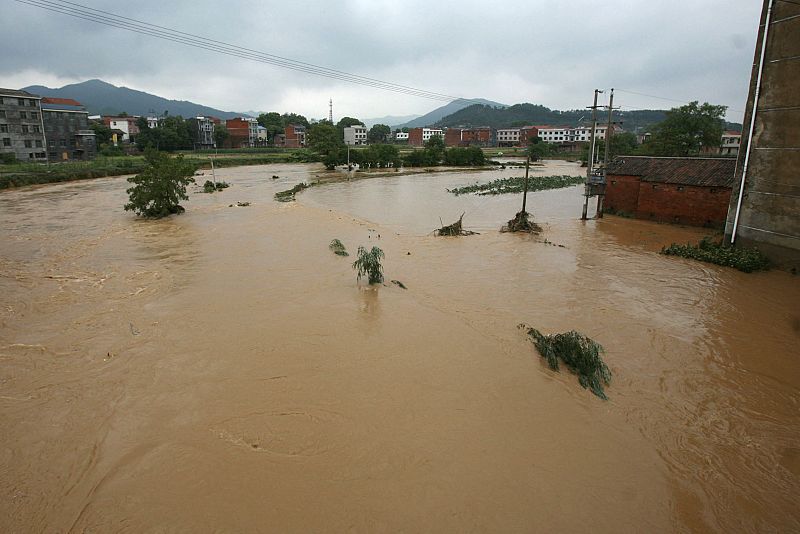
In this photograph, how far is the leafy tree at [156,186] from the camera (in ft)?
76.4

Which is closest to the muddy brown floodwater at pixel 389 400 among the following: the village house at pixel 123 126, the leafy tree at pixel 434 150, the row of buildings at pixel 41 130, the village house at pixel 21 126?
the village house at pixel 21 126

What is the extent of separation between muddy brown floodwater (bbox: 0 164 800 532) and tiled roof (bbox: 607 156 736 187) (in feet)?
23.6

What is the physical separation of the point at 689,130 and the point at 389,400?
1611 inches

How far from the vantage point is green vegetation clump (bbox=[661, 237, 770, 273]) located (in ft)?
47.1

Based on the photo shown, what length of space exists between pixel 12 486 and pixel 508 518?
541cm

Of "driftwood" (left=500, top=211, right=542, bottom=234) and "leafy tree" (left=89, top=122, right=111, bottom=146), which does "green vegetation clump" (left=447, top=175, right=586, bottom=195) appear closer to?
"driftwood" (left=500, top=211, right=542, bottom=234)

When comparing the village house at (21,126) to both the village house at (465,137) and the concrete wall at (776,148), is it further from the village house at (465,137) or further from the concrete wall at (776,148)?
the village house at (465,137)

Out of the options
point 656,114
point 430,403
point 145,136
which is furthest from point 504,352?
point 656,114

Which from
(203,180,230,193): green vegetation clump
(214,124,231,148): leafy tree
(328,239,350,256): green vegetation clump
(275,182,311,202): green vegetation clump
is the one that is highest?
(214,124,231,148): leafy tree

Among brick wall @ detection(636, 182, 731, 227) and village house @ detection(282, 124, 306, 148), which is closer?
brick wall @ detection(636, 182, 731, 227)

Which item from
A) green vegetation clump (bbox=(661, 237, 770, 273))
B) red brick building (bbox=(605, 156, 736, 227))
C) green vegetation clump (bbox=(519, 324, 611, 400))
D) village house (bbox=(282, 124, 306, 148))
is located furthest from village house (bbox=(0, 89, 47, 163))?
green vegetation clump (bbox=(661, 237, 770, 273))

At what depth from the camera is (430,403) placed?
6801 millimetres

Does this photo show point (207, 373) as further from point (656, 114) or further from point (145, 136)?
point (656, 114)

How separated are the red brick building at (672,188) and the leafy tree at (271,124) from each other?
8722cm
